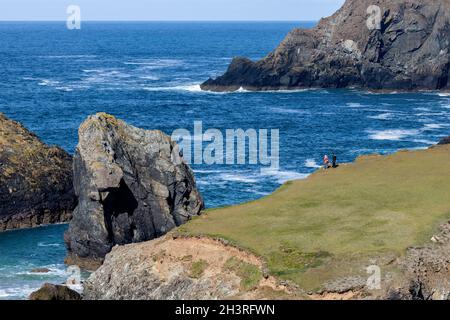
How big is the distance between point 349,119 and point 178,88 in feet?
157

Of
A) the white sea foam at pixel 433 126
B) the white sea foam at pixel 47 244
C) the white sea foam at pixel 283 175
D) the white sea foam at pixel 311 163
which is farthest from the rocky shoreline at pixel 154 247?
the white sea foam at pixel 433 126

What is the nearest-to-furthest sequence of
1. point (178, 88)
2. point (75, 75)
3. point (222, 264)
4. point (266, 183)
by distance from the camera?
point (222, 264) < point (266, 183) < point (178, 88) < point (75, 75)

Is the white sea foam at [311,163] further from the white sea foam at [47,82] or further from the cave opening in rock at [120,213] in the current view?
the white sea foam at [47,82]

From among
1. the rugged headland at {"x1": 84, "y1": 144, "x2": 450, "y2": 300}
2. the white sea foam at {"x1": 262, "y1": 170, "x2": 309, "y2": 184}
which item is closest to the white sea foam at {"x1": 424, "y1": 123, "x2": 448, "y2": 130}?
the white sea foam at {"x1": 262, "y1": 170, "x2": 309, "y2": 184}

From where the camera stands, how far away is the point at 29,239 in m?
63.8

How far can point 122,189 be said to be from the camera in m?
58.3

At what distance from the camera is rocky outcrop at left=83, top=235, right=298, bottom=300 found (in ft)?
131

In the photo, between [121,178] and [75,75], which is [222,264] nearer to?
[121,178]

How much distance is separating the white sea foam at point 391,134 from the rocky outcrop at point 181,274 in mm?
64280

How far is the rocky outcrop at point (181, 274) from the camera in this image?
3981cm

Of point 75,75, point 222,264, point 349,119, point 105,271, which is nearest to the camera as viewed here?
point 222,264

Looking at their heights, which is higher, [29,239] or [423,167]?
[423,167]

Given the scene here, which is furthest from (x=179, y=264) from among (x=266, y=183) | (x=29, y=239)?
(x=266, y=183)

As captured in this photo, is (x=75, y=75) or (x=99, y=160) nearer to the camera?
(x=99, y=160)
